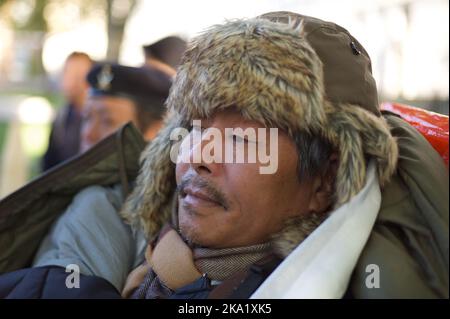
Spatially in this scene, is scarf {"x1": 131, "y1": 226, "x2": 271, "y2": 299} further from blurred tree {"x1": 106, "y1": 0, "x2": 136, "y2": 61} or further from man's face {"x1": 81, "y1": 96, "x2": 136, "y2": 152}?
blurred tree {"x1": 106, "y1": 0, "x2": 136, "y2": 61}

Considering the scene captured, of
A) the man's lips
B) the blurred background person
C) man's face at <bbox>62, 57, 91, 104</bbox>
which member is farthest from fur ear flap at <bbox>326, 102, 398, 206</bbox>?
man's face at <bbox>62, 57, 91, 104</bbox>

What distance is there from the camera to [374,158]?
1893 millimetres

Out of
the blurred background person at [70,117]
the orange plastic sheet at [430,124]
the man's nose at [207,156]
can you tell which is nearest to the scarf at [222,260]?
the man's nose at [207,156]

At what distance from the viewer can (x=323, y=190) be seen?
202 cm

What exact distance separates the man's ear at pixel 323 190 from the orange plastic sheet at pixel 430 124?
13.7 inches

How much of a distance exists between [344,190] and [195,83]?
59 centimetres

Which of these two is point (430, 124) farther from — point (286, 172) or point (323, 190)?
point (286, 172)

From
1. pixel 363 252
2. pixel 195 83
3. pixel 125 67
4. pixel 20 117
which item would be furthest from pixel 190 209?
pixel 20 117

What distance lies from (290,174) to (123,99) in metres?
2.20

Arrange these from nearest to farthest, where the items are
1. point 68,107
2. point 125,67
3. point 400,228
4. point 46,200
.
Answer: point 400,228 → point 46,200 → point 125,67 → point 68,107

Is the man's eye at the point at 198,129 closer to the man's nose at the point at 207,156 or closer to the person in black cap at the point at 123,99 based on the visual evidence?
the man's nose at the point at 207,156

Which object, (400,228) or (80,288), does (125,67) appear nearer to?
(80,288)

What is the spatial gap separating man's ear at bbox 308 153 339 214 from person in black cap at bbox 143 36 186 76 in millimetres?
2500

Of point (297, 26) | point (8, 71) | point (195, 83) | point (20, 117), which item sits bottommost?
point (8, 71)
